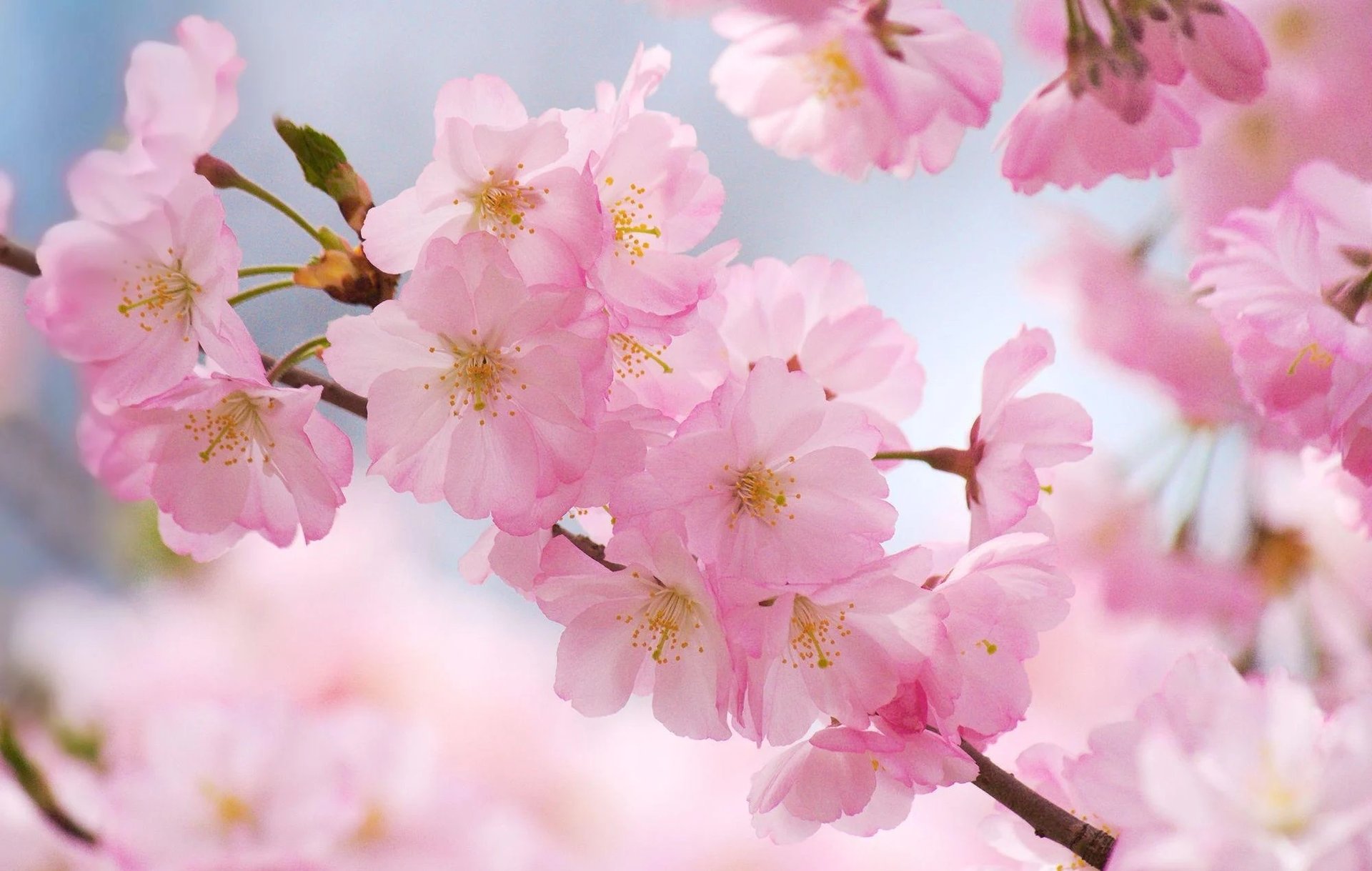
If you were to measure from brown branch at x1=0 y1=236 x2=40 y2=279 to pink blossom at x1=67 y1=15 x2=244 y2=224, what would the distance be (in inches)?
1.5

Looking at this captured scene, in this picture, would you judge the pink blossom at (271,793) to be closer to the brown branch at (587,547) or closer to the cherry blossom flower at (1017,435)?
the brown branch at (587,547)

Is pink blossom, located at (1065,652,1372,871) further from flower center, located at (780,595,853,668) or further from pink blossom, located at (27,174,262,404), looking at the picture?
pink blossom, located at (27,174,262,404)

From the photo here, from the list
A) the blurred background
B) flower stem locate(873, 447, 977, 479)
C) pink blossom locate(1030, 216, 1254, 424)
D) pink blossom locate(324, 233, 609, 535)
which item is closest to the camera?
pink blossom locate(324, 233, 609, 535)

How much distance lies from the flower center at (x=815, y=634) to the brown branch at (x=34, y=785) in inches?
12.2

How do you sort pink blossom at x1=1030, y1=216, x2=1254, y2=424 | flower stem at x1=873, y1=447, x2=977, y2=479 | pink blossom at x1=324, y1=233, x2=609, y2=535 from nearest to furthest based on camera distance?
pink blossom at x1=324, y1=233, x2=609, y2=535
flower stem at x1=873, y1=447, x2=977, y2=479
pink blossom at x1=1030, y1=216, x2=1254, y2=424

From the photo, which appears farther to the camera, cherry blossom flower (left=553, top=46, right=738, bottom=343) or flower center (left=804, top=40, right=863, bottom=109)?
flower center (left=804, top=40, right=863, bottom=109)

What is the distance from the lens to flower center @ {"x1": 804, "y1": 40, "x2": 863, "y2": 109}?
54 cm

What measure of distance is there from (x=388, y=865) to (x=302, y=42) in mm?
688

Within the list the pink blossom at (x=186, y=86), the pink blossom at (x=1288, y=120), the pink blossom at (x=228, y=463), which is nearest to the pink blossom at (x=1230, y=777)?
the pink blossom at (x=228, y=463)

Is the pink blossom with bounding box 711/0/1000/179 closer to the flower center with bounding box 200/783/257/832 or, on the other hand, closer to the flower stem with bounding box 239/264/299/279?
the flower stem with bounding box 239/264/299/279

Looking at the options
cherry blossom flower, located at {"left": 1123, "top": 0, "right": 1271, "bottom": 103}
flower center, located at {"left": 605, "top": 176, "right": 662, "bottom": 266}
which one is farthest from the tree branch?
cherry blossom flower, located at {"left": 1123, "top": 0, "right": 1271, "bottom": 103}

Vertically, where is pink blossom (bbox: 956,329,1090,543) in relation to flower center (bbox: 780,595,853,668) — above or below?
above

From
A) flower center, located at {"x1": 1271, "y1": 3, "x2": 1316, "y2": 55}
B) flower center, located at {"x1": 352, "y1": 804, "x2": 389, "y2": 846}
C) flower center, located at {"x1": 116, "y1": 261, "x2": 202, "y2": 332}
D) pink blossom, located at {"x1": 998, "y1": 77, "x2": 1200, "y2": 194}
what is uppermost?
flower center, located at {"x1": 1271, "y1": 3, "x2": 1316, "y2": 55}

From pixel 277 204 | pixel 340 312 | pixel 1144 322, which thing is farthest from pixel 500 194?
pixel 1144 322
